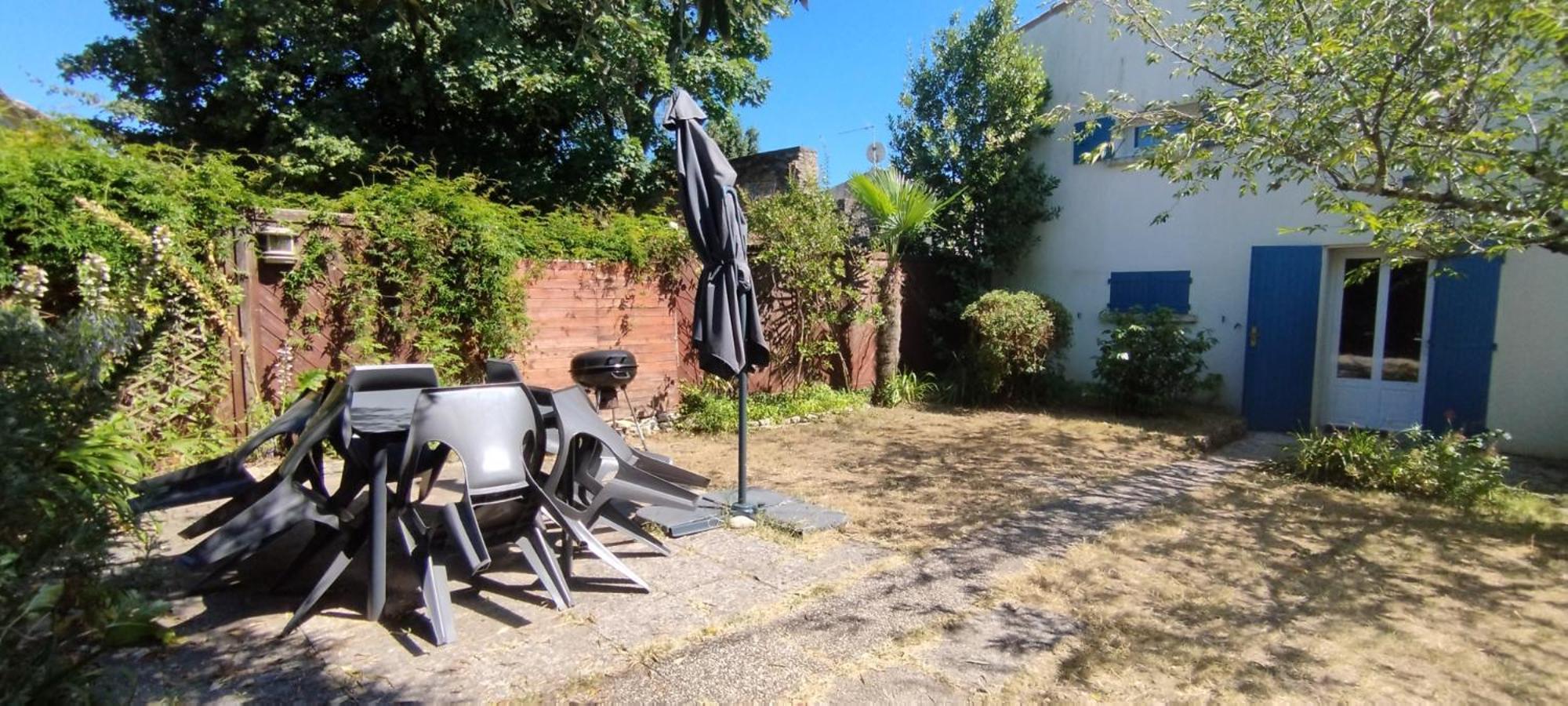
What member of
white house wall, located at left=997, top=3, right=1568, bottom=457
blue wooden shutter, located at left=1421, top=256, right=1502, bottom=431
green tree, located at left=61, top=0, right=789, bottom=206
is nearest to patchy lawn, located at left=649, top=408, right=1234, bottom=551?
white house wall, located at left=997, top=3, right=1568, bottom=457

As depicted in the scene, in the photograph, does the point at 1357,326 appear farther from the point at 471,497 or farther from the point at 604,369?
the point at 471,497

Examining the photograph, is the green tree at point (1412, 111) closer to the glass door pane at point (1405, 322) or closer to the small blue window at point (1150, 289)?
the glass door pane at point (1405, 322)

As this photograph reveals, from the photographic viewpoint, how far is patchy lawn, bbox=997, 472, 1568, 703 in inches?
111

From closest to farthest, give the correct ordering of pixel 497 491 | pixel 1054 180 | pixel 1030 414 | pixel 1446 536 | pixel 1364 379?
pixel 497 491 → pixel 1446 536 → pixel 1364 379 → pixel 1030 414 → pixel 1054 180

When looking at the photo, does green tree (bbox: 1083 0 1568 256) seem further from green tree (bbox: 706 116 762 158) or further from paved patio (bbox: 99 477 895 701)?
green tree (bbox: 706 116 762 158)

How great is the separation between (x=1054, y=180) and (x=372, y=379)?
9150 millimetres

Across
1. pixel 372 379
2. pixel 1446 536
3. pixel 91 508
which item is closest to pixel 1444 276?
pixel 1446 536

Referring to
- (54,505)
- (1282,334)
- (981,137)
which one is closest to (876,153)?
(981,137)

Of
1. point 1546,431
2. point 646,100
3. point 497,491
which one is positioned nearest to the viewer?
point 497,491

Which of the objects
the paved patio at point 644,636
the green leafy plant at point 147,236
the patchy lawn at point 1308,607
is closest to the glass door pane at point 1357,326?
the patchy lawn at point 1308,607

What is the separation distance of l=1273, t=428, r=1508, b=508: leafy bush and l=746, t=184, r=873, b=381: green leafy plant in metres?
4.91

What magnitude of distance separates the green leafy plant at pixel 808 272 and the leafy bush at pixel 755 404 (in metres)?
0.38

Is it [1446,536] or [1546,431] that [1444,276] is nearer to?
[1546,431]

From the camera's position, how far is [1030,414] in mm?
8914
